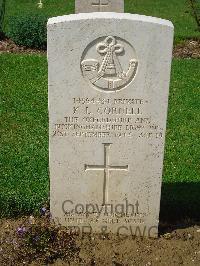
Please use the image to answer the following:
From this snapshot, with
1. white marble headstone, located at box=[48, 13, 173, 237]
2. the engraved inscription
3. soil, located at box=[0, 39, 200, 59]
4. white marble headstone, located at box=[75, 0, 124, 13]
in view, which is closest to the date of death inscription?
white marble headstone, located at box=[48, 13, 173, 237]

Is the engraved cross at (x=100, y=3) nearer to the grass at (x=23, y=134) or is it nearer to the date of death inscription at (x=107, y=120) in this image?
the grass at (x=23, y=134)

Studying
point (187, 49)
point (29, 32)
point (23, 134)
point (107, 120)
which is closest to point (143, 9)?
point (187, 49)

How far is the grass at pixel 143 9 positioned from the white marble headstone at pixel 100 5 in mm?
5214

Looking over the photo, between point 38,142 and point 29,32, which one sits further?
point 29,32

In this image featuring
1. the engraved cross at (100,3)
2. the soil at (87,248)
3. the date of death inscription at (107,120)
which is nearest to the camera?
the date of death inscription at (107,120)

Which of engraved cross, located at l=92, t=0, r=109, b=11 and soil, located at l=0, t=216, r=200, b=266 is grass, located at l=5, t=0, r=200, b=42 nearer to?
engraved cross, located at l=92, t=0, r=109, b=11

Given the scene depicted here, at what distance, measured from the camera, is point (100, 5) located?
1062cm

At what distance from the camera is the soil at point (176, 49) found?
40.4ft

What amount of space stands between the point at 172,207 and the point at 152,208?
72cm

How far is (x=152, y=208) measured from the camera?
4.68 m

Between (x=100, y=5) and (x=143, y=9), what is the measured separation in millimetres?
8309

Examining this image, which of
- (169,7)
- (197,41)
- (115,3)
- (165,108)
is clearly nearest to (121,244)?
(165,108)

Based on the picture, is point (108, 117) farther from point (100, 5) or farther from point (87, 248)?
point (100, 5)

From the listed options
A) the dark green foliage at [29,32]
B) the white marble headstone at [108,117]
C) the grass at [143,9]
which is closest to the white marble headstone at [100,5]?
the dark green foliage at [29,32]
